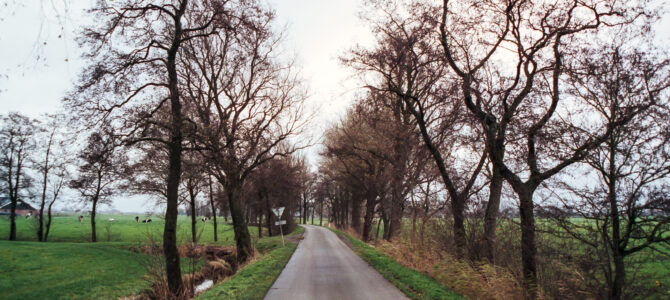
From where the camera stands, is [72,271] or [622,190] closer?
[622,190]

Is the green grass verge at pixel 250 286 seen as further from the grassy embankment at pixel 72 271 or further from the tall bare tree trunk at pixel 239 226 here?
the tall bare tree trunk at pixel 239 226

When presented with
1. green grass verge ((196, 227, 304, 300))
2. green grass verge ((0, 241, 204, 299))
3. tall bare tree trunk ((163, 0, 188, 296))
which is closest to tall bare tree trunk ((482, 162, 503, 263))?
green grass verge ((196, 227, 304, 300))

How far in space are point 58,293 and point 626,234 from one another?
1887 cm

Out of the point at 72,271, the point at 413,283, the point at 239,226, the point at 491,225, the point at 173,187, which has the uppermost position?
the point at 173,187

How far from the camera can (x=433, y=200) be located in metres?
13.3

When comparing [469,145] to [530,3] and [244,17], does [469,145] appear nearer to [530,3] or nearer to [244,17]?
[530,3]

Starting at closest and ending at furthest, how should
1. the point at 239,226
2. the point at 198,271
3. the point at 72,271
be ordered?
1. the point at 72,271
2. the point at 239,226
3. the point at 198,271

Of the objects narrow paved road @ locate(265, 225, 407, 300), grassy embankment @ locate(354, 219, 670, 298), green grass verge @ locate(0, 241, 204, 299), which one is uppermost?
grassy embankment @ locate(354, 219, 670, 298)

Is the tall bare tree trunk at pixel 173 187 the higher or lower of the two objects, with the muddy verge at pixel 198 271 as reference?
higher

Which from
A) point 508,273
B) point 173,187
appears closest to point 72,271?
point 173,187

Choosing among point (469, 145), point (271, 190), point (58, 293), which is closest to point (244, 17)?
point (469, 145)

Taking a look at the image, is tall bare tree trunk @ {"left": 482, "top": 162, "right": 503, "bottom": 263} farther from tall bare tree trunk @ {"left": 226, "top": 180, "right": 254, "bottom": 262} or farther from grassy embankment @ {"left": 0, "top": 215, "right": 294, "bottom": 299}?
tall bare tree trunk @ {"left": 226, "top": 180, "right": 254, "bottom": 262}

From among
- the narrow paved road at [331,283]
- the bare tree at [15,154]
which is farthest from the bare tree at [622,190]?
the bare tree at [15,154]

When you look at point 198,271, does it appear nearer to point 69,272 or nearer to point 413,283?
point 69,272
